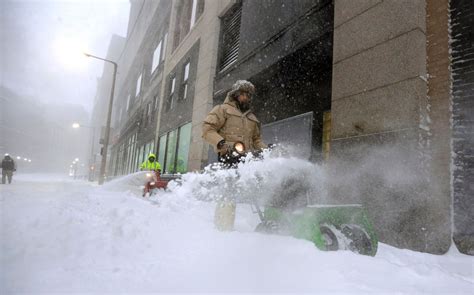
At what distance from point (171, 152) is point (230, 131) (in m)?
11.8

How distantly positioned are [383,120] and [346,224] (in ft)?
6.93

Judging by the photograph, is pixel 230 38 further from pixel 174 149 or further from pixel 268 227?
pixel 268 227

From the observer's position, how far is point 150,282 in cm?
193

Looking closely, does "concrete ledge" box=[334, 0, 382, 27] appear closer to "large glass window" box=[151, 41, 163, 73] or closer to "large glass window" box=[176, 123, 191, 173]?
"large glass window" box=[176, 123, 191, 173]

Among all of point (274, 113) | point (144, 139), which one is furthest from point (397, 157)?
point (144, 139)

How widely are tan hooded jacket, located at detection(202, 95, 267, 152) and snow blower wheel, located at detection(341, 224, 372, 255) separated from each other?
164 cm

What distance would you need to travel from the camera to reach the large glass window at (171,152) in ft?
48.1

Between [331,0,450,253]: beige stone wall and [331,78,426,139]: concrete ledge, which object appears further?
[331,78,426,139]: concrete ledge

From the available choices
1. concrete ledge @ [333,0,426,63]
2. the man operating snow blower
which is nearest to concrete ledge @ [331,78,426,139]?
concrete ledge @ [333,0,426,63]

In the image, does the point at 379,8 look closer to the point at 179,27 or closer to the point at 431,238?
the point at 431,238

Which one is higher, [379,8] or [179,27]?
[179,27]

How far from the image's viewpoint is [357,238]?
9.95 ft

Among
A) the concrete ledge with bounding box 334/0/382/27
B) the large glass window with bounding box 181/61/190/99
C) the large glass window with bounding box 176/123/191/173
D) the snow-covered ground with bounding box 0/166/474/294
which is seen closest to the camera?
the snow-covered ground with bounding box 0/166/474/294

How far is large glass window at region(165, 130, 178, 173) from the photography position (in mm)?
14648
